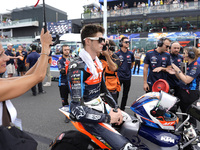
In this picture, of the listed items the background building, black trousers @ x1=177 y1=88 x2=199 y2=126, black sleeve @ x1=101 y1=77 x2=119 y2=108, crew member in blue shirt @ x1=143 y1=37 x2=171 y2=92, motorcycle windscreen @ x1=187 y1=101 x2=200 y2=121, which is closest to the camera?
motorcycle windscreen @ x1=187 y1=101 x2=200 y2=121

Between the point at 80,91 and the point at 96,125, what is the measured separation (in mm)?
383

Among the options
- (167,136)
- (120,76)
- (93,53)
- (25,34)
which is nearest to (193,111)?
(167,136)

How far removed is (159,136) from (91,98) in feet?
2.87

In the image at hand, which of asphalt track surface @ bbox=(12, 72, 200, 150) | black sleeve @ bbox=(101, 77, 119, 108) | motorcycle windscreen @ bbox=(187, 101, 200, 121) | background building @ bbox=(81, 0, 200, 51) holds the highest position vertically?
background building @ bbox=(81, 0, 200, 51)

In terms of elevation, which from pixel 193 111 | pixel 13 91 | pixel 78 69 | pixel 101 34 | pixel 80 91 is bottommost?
pixel 193 111

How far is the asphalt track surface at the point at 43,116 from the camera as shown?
3544 millimetres

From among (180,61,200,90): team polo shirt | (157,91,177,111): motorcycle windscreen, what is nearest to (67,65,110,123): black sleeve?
(157,91,177,111): motorcycle windscreen

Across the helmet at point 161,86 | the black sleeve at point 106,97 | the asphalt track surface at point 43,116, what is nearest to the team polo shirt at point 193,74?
the helmet at point 161,86

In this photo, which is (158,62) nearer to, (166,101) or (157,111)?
(166,101)

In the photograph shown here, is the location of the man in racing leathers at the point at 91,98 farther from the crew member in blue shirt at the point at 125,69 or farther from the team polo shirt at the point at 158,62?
the crew member in blue shirt at the point at 125,69

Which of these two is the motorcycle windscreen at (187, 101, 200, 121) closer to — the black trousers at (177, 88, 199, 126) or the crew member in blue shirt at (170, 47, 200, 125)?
the crew member in blue shirt at (170, 47, 200, 125)

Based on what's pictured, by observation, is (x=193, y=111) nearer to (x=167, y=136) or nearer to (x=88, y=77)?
(x=167, y=136)

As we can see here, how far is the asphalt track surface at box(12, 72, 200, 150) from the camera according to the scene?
3544mm

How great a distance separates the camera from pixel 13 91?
1095 millimetres
